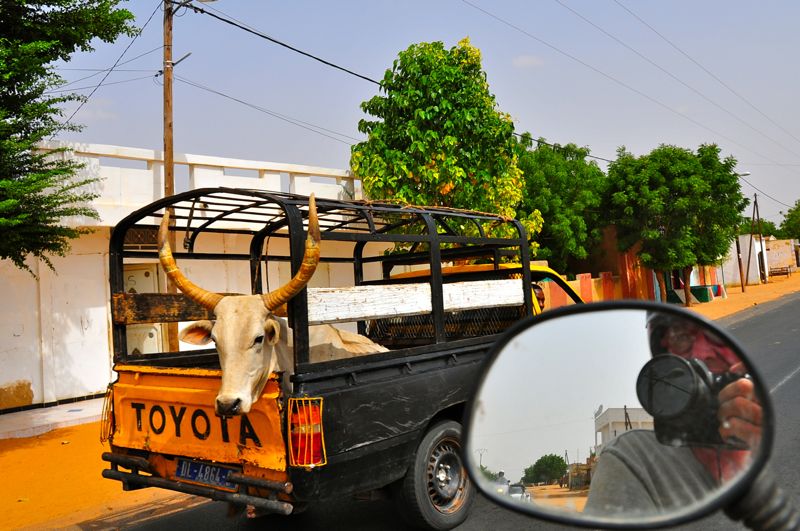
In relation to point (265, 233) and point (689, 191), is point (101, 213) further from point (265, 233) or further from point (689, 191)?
point (689, 191)

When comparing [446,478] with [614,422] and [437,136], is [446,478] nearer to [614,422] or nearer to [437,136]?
[614,422]

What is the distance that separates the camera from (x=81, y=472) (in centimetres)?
741

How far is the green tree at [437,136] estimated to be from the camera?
13.3 metres

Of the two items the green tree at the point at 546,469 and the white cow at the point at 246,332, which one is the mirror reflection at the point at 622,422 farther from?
the white cow at the point at 246,332

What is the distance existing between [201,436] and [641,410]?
342 centimetres

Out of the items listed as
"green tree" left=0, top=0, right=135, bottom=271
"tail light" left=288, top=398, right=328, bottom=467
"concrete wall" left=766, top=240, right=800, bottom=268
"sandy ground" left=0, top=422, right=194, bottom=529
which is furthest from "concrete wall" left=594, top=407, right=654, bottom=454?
"concrete wall" left=766, top=240, right=800, bottom=268

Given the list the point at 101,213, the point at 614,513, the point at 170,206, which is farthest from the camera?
the point at 101,213

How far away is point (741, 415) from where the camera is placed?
1.32 m

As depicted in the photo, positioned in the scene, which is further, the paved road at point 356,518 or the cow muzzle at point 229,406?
the paved road at point 356,518

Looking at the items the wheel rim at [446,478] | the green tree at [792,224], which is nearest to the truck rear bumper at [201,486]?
the wheel rim at [446,478]

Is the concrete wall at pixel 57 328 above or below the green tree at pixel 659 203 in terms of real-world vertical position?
below

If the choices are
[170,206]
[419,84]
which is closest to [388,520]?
[170,206]

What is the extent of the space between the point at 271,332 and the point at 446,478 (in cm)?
173

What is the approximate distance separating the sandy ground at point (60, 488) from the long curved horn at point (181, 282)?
8.34 ft
